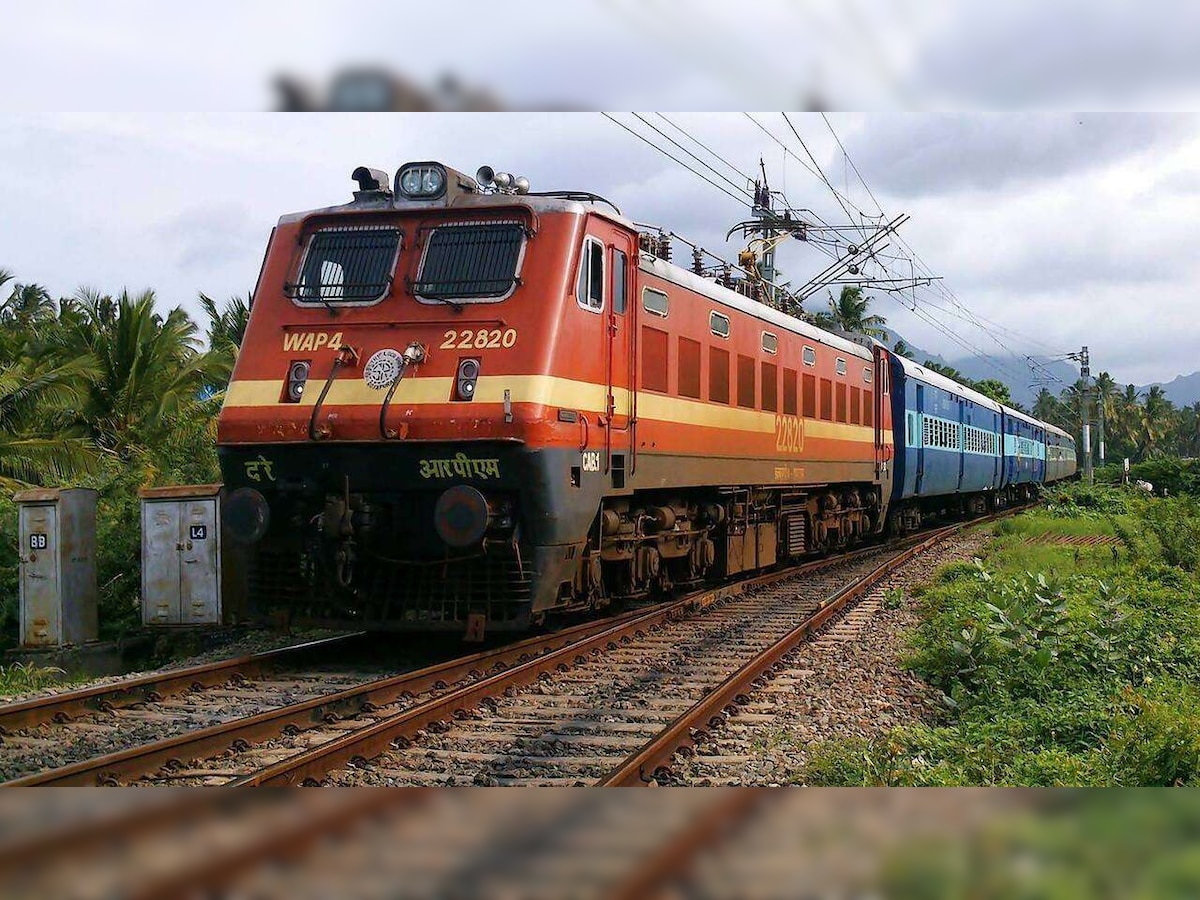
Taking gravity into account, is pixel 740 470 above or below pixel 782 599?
above

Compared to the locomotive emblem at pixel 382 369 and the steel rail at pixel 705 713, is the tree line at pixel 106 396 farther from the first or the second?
the steel rail at pixel 705 713

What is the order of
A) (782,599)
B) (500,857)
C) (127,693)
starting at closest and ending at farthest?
1. (500,857)
2. (127,693)
3. (782,599)

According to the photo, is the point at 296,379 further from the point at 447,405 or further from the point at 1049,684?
the point at 1049,684

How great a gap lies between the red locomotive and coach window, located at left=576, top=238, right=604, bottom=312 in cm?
2

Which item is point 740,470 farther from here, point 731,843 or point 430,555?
point 731,843

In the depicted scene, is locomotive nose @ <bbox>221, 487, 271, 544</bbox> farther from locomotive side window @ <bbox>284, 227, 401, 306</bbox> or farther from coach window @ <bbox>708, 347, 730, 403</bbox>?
coach window @ <bbox>708, 347, 730, 403</bbox>

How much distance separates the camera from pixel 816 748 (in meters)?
6.00

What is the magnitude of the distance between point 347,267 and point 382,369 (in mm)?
1046

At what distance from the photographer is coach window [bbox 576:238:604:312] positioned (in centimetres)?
844

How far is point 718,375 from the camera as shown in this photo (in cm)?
1119

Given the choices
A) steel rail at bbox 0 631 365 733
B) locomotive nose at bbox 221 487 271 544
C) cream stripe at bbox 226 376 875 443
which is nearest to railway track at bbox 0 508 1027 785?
steel rail at bbox 0 631 365 733

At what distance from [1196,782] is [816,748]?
5.91 feet

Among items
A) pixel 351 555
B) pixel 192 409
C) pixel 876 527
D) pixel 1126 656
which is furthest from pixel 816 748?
pixel 876 527
